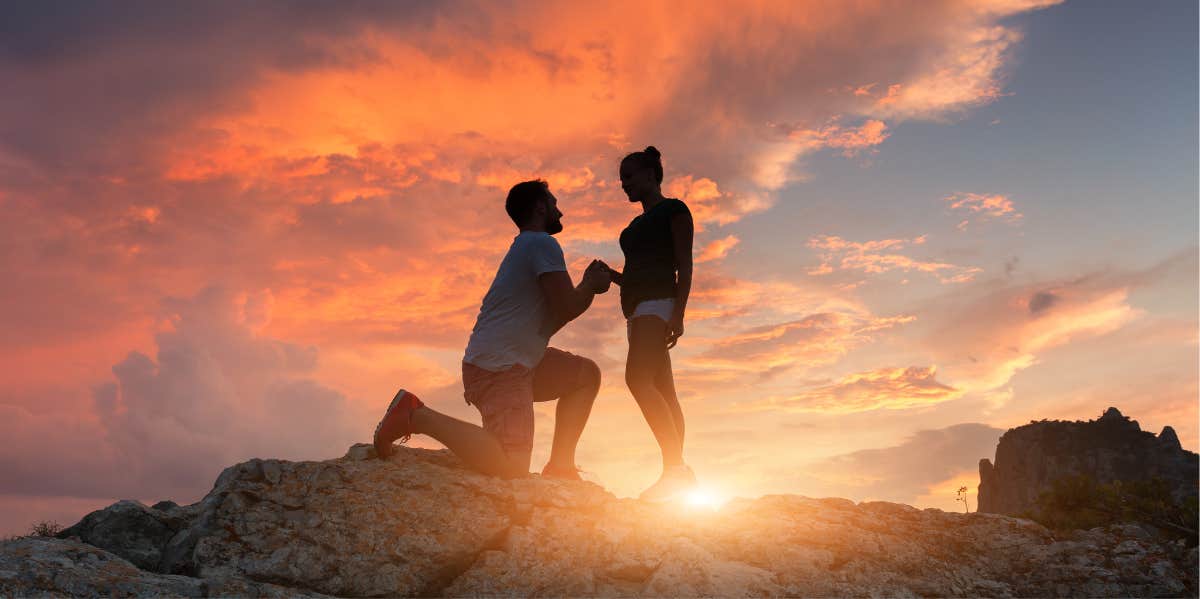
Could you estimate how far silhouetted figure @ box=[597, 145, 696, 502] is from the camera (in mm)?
7352

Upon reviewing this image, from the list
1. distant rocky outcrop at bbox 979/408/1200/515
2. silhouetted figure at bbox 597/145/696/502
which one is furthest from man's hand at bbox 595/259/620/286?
distant rocky outcrop at bbox 979/408/1200/515

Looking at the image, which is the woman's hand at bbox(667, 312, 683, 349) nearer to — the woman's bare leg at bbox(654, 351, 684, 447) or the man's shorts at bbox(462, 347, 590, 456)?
the woman's bare leg at bbox(654, 351, 684, 447)

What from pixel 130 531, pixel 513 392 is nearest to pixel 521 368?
pixel 513 392

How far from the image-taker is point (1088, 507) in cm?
1174

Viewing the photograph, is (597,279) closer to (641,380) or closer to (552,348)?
(552,348)

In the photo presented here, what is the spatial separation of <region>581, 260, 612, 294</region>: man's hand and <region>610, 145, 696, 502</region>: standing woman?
0.40m

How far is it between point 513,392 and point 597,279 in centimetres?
134

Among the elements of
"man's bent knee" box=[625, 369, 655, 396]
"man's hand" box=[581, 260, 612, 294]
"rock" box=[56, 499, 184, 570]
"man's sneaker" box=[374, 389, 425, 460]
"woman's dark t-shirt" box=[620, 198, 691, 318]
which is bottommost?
"rock" box=[56, 499, 184, 570]

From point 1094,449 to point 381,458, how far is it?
11065 cm

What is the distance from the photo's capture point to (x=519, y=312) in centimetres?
692

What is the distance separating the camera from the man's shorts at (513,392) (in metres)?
6.74

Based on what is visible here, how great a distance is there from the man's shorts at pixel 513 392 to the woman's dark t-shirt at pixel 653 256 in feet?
3.72

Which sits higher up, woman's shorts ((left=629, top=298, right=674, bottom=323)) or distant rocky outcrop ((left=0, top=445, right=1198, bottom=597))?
woman's shorts ((left=629, top=298, right=674, bottom=323))

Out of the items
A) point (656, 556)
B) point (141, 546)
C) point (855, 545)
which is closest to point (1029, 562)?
point (855, 545)
